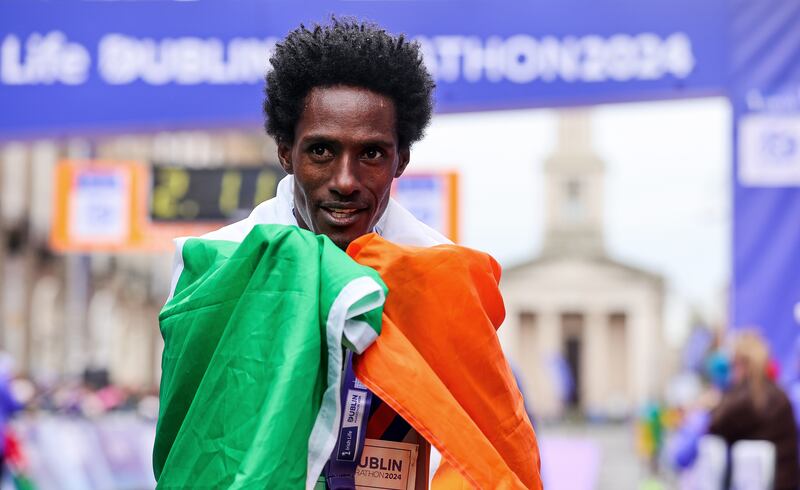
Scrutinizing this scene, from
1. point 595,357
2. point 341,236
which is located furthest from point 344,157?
point 595,357

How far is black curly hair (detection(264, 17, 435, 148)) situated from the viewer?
240 centimetres

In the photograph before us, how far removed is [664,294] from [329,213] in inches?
3366

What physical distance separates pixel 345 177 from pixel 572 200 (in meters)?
88.9

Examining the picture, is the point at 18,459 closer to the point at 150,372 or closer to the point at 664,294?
the point at 150,372

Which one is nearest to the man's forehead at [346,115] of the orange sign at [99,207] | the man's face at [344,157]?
the man's face at [344,157]

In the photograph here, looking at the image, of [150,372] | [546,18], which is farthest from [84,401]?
[150,372]

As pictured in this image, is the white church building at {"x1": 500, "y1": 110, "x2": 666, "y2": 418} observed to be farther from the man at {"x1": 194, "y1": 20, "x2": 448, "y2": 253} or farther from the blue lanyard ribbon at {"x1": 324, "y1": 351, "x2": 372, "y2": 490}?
the blue lanyard ribbon at {"x1": 324, "y1": 351, "x2": 372, "y2": 490}

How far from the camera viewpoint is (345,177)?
7.70 feet

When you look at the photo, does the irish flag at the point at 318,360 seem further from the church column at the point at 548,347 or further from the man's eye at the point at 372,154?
the church column at the point at 548,347

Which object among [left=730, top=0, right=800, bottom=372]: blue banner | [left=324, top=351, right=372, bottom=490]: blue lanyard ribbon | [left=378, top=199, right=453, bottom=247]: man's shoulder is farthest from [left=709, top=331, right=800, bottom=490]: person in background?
[left=324, top=351, right=372, bottom=490]: blue lanyard ribbon

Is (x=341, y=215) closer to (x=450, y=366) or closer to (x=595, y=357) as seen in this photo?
(x=450, y=366)

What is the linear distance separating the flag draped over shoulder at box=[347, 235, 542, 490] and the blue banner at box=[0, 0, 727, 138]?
597cm

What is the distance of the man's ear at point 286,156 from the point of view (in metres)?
2.53

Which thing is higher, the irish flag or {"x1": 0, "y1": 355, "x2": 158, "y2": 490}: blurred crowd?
the irish flag
